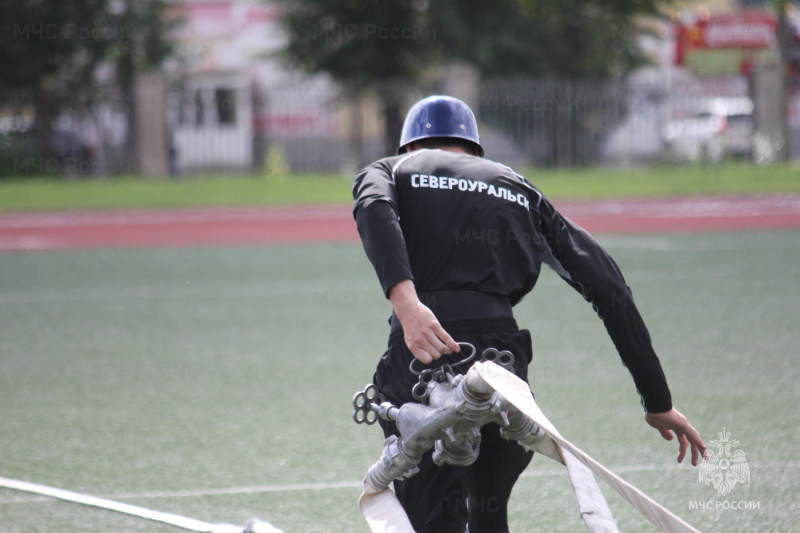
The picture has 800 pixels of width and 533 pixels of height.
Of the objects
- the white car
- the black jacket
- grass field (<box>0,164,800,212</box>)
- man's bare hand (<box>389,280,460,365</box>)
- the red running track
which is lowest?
the red running track

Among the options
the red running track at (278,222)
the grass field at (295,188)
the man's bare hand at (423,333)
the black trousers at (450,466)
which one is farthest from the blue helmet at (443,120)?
the grass field at (295,188)

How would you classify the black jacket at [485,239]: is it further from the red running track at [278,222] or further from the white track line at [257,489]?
the red running track at [278,222]

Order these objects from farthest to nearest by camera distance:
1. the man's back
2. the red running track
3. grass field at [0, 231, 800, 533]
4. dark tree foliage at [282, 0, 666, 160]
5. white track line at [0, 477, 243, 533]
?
dark tree foliage at [282, 0, 666, 160]
the red running track
grass field at [0, 231, 800, 533]
white track line at [0, 477, 243, 533]
the man's back

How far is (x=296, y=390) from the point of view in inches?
282

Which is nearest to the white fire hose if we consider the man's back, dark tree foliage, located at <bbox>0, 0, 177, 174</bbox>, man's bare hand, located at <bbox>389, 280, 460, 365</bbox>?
man's bare hand, located at <bbox>389, 280, 460, 365</bbox>

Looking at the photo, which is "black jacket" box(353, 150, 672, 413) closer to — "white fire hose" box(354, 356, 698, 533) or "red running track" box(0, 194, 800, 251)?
"white fire hose" box(354, 356, 698, 533)

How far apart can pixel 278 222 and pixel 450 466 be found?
52.3ft

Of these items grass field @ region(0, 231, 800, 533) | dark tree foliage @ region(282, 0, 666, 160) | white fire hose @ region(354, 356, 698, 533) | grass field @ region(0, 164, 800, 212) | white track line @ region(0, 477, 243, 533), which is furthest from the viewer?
dark tree foliage @ region(282, 0, 666, 160)

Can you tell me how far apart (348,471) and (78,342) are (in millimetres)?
4224

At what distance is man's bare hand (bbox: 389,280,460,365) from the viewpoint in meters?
3.12

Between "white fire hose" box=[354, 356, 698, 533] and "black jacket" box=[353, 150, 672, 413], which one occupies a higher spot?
"black jacket" box=[353, 150, 672, 413]

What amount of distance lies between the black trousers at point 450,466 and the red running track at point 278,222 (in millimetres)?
12859


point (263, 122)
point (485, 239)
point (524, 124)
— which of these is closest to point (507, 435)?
point (485, 239)

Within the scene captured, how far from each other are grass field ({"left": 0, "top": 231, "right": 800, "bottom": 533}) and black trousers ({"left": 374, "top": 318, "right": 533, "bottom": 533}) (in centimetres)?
105
